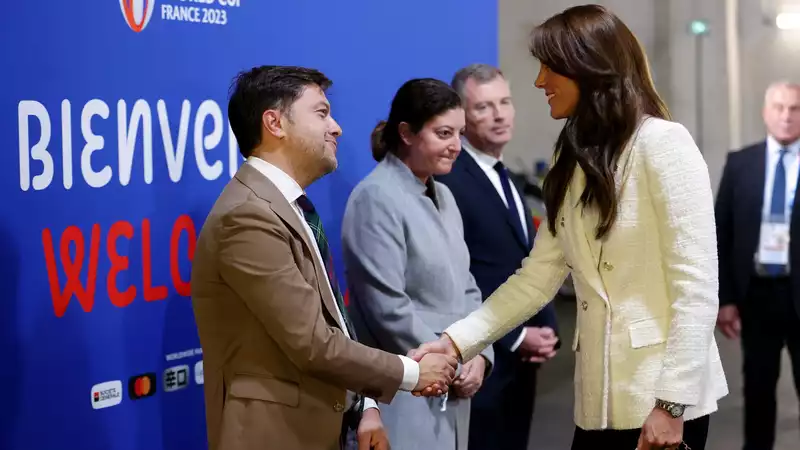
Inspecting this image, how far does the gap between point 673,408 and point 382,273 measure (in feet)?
3.81

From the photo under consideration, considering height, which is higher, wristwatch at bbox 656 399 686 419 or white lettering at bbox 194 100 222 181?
white lettering at bbox 194 100 222 181

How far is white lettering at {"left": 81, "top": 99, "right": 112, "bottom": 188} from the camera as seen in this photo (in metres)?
2.69

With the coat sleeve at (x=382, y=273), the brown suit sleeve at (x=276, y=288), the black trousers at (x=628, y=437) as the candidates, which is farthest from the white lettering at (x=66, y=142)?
the black trousers at (x=628, y=437)

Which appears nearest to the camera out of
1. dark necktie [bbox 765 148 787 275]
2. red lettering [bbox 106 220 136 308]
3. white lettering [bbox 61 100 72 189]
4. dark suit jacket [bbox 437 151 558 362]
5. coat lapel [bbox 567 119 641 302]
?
coat lapel [bbox 567 119 641 302]

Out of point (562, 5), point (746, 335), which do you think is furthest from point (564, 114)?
point (562, 5)

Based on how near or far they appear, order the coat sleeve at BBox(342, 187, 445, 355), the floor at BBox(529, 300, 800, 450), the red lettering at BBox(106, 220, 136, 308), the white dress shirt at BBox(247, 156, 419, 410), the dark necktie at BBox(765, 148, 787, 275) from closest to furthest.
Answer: the white dress shirt at BBox(247, 156, 419, 410) → the red lettering at BBox(106, 220, 136, 308) → the coat sleeve at BBox(342, 187, 445, 355) → the dark necktie at BBox(765, 148, 787, 275) → the floor at BBox(529, 300, 800, 450)

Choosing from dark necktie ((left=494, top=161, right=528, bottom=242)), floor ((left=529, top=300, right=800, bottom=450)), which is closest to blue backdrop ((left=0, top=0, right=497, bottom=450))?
Answer: dark necktie ((left=494, top=161, right=528, bottom=242))

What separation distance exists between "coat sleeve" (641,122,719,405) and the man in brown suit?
0.59 m

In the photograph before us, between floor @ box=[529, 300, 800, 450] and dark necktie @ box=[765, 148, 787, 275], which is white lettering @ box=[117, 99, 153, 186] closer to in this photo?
dark necktie @ box=[765, 148, 787, 275]

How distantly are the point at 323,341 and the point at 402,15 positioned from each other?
6.20 feet

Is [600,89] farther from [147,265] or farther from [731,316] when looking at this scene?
[731,316]

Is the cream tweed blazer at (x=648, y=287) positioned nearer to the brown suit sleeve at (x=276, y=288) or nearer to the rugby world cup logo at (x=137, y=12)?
the brown suit sleeve at (x=276, y=288)

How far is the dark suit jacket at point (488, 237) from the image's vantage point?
12.4 ft

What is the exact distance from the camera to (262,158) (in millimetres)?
2443
